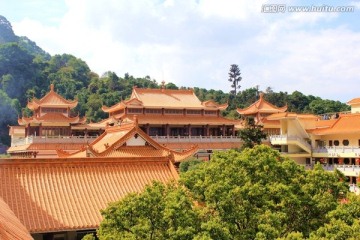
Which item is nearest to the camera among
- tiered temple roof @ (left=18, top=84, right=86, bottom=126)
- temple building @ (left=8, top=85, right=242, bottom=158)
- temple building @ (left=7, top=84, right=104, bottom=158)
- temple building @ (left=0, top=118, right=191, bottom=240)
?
temple building @ (left=0, top=118, right=191, bottom=240)

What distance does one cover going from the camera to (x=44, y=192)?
45.6ft

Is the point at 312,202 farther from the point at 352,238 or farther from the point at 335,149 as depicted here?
the point at 335,149

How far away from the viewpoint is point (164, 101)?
47844 millimetres

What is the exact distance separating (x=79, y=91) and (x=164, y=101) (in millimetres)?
59074

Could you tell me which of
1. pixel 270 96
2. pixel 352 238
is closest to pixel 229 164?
pixel 352 238

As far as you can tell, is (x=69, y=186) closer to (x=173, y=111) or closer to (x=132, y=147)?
(x=132, y=147)

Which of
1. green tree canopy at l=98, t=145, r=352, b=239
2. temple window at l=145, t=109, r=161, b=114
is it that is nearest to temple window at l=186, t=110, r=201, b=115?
temple window at l=145, t=109, r=161, b=114

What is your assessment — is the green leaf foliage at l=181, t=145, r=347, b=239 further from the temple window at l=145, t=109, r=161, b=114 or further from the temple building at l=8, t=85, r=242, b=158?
the temple window at l=145, t=109, r=161, b=114

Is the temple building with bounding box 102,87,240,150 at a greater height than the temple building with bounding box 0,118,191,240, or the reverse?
the temple building with bounding box 102,87,240,150

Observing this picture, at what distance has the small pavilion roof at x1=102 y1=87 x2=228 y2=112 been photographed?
46.1 meters

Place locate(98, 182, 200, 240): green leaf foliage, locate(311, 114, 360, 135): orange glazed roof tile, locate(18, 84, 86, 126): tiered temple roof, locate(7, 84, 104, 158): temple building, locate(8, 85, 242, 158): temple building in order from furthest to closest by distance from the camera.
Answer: locate(18, 84, 86, 126): tiered temple roof, locate(8, 85, 242, 158): temple building, locate(7, 84, 104, 158): temple building, locate(311, 114, 360, 135): orange glazed roof tile, locate(98, 182, 200, 240): green leaf foliage

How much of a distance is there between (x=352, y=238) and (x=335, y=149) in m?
27.3

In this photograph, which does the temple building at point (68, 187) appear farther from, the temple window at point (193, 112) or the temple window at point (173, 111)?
the temple window at point (193, 112)

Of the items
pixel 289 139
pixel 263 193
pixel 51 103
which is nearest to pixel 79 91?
pixel 51 103
